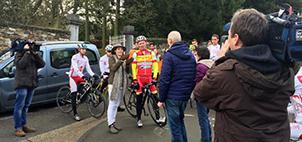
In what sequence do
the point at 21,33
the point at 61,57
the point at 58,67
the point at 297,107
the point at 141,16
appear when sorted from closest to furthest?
the point at 297,107, the point at 58,67, the point at 61,57, the point at 21,33, the point at 141,16

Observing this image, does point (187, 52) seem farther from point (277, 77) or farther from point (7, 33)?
point (7, 33)

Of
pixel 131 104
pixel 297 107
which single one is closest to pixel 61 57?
pixel 131 104

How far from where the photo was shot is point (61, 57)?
8.95 m

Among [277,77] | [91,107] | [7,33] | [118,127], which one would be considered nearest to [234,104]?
[277,77]

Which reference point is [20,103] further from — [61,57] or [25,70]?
[61,57]

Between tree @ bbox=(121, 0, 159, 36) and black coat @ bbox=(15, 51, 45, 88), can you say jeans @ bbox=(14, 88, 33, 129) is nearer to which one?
black coat @ bbox=(15, 51, 45, 88)

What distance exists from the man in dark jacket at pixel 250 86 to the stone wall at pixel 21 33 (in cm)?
1127

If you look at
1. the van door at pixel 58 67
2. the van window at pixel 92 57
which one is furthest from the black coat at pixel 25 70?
the van window at pixel 92 57

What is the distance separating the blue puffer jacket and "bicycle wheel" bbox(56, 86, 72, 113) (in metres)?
3.99

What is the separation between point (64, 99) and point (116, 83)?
7.03ft

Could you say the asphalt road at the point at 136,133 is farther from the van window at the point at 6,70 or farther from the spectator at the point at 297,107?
the van window at the point at 6,70

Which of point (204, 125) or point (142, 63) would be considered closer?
point (204, 125)

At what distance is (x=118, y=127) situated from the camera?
676 centimetres

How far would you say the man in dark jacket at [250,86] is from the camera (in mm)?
2004
